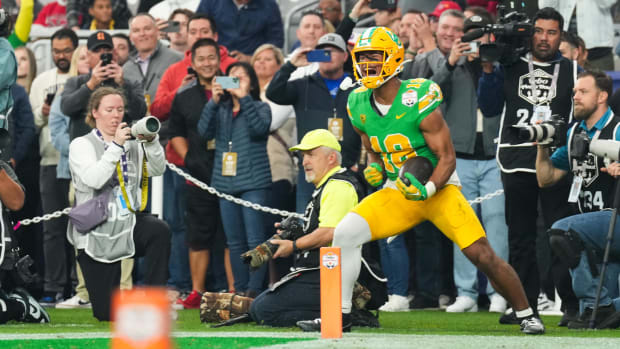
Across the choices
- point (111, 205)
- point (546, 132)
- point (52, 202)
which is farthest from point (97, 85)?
point (546, 132)

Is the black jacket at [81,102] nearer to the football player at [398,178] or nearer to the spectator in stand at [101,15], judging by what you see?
the spectator in stand at [101,15]

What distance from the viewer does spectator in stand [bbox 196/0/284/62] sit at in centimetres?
1248

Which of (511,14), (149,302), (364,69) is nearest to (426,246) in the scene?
(511,14)

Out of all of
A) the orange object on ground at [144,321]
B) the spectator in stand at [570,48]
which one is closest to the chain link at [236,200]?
the spectator in stand at [570,48]

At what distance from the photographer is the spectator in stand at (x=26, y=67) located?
12461 mm

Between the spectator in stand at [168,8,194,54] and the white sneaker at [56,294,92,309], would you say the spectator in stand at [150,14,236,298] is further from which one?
the spectator in stand at [168,8,194,54]

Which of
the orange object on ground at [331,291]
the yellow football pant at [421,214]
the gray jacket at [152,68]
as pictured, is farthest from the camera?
the gray jacket at [152,68]

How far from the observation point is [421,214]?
7.25 m

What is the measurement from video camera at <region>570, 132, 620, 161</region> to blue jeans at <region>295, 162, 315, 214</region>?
2834 millimetres

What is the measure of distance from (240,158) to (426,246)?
2061 mm

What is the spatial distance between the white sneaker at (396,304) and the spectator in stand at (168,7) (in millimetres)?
5936

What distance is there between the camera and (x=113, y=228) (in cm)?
880

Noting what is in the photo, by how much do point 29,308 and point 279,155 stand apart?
342 centimetres

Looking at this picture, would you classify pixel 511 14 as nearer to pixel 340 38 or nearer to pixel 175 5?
pixel 340 38
